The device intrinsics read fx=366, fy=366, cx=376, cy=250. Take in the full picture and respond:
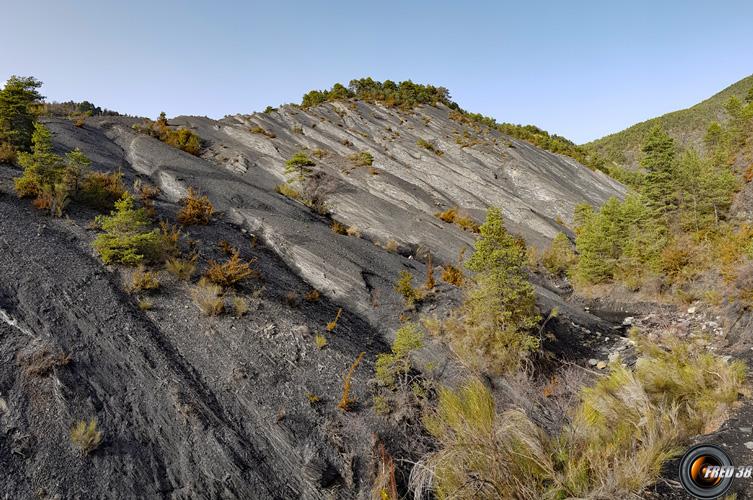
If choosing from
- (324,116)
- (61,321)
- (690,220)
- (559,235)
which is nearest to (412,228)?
(559,235)

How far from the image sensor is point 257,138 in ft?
124

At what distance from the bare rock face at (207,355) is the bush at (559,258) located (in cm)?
810

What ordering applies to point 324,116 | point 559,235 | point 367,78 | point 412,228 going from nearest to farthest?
1. point 412,228
2. point 559,235
3. point 324,116
4. point 367,78

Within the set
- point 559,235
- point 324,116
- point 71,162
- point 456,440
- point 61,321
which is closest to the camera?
point 456,440

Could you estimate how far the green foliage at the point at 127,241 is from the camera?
496 inches

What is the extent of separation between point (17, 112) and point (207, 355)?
18.5 m

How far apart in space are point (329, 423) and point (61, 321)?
25.8 ft

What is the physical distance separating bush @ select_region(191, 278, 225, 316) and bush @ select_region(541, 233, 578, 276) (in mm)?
24037

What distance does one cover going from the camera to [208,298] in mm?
12227

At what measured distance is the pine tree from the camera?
2369 centimetres

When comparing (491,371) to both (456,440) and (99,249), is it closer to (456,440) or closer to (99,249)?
(456,440)

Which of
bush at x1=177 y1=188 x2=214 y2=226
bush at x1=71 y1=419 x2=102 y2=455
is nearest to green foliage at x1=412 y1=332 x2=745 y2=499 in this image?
bush at x1=71 y1=419 x2=102 y2=455

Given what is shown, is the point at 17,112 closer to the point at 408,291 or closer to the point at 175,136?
the point at 175,136

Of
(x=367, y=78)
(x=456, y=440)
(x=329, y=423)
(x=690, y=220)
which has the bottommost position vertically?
(x=329, y=423)
